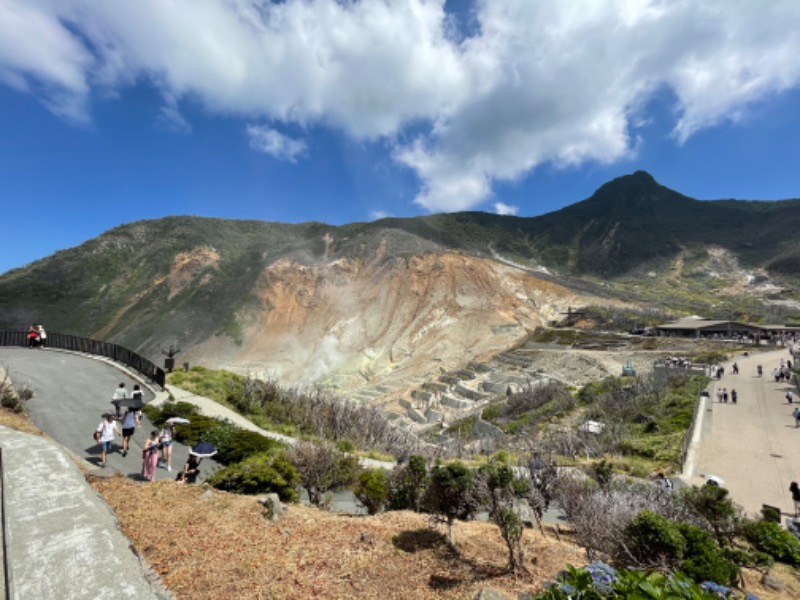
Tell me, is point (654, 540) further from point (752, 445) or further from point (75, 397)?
point (75, 397)

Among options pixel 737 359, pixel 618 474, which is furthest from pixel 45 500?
pixel 737 359

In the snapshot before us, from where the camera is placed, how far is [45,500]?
20.1ft

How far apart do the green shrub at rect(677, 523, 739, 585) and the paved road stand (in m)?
9.77

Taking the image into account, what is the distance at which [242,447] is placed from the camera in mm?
14031

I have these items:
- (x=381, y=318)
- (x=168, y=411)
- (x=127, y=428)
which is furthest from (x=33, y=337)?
(x=381, y=318)

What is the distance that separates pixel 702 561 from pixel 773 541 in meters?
4.05

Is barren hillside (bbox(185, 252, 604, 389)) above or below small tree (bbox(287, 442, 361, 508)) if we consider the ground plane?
above

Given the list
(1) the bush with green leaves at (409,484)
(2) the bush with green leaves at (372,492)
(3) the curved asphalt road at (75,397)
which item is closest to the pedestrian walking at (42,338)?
(3) the curved asphalt road at (75,397)

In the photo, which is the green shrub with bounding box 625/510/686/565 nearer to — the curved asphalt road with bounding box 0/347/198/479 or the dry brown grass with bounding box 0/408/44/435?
the curved asphalt road with bounding box 0/347/198/479

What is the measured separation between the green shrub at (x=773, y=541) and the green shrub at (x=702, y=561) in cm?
277

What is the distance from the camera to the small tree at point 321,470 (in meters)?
10.5

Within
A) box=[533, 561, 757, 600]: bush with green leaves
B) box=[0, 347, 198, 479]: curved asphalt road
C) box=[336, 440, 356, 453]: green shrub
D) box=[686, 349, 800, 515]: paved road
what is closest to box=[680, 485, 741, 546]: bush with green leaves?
box=[533, 561, 757, 600]: bush with green leaves

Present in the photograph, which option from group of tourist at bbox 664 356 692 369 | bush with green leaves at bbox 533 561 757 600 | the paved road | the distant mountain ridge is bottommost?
the paved road

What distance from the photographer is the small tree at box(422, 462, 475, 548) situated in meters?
7.53
